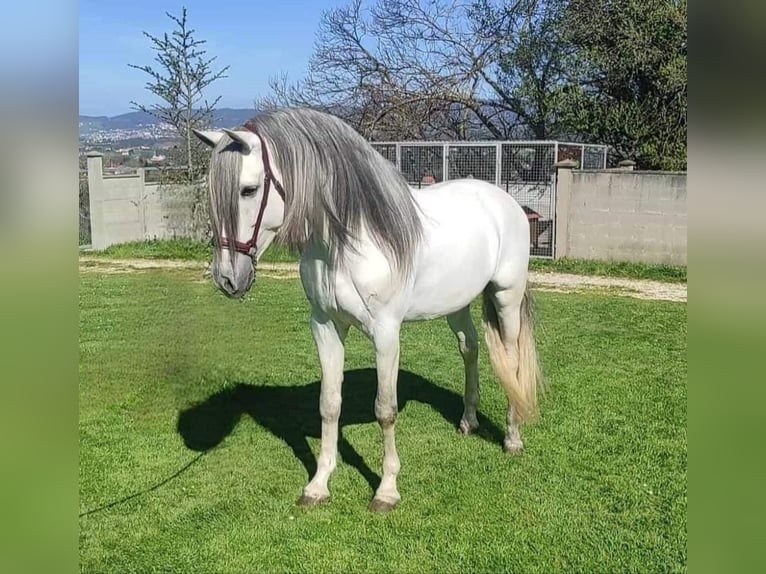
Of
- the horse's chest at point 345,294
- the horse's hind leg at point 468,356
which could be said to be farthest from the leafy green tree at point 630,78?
the horse's chest at point 345,294

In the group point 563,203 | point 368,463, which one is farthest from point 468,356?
point 563,203

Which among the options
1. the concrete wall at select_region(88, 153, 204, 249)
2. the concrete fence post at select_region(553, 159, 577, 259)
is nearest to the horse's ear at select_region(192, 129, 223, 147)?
the concrete fence post at select_region(553, 159, 577, 259)

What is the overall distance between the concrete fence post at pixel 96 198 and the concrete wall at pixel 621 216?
8.03m

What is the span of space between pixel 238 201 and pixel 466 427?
7.10ft

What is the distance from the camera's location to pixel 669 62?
1194 cm

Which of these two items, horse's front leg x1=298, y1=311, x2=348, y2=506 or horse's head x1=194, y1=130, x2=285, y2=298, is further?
horse's front leg x1=298, y1=311, x2=348, y2=506

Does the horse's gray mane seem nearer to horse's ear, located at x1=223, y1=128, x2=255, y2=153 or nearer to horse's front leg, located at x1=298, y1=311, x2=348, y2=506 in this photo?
horse's ear, located at x1=223, y1=128, x2=255, y2=153

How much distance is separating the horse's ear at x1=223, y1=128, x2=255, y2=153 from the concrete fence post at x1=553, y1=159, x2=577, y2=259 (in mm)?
9082

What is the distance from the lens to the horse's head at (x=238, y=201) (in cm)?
239

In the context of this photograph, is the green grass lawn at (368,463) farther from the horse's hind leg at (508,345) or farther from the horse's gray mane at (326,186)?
the horse's gray mane at (326,186)

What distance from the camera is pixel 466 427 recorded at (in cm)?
392

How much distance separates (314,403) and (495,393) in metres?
1.28

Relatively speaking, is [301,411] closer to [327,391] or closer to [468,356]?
[468,356]

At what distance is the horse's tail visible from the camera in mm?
3555
